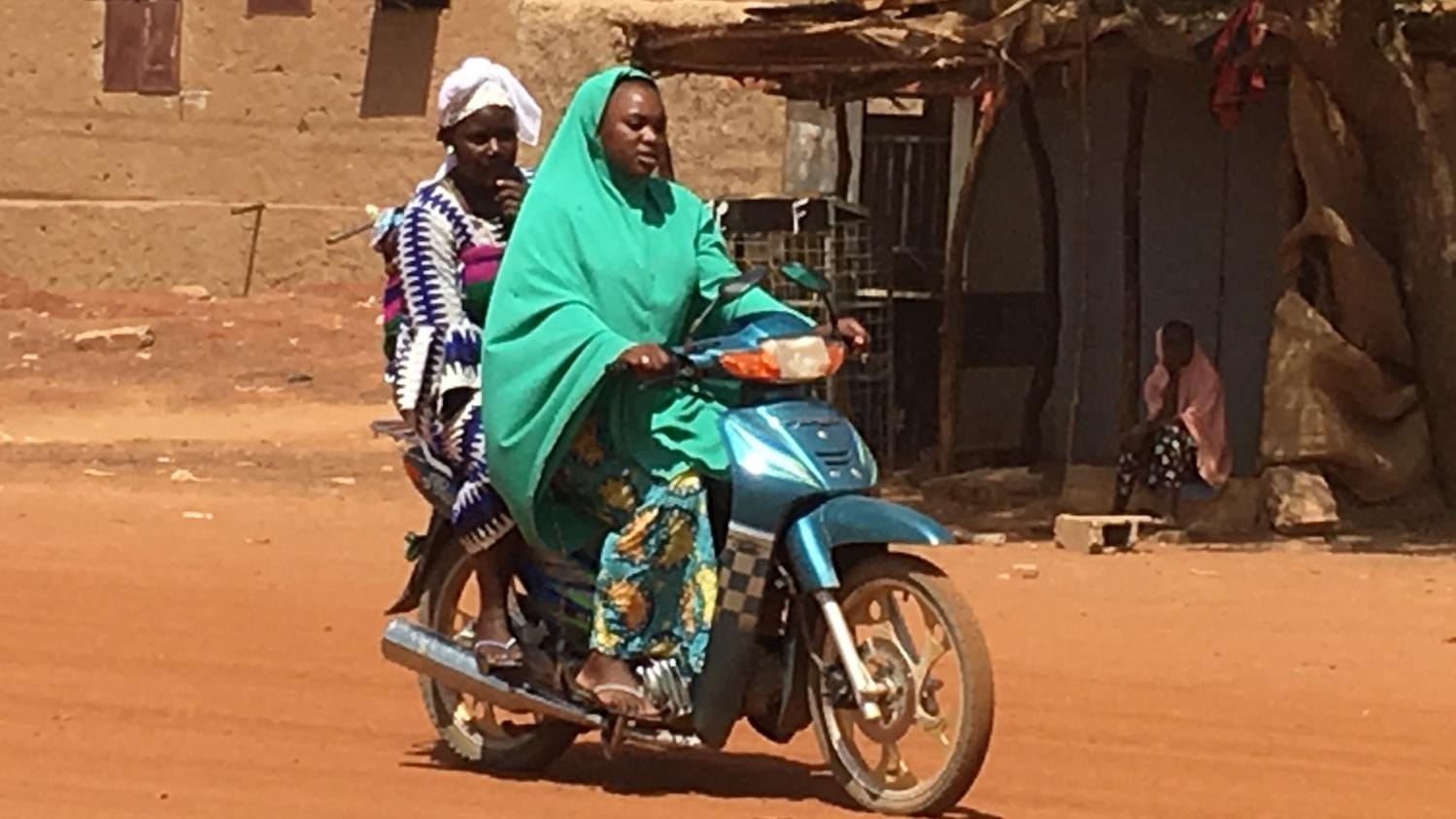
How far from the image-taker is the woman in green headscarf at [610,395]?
6.43 m

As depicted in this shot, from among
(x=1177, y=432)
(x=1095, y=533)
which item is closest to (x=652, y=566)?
(x=1095, y=533)

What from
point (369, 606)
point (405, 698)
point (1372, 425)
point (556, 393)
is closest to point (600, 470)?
point (556, 393)

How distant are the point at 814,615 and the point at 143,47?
822 inches

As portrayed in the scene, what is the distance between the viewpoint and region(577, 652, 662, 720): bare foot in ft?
21.2

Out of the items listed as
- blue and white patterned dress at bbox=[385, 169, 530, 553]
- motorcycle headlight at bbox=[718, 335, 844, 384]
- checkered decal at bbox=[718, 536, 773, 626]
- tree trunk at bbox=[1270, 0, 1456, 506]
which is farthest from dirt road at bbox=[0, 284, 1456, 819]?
tree trunk at bbox=[1270, 0, 1456, 506]

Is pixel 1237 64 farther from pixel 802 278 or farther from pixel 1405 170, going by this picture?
pixel 802 278

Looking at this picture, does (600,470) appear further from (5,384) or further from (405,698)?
(5,384)

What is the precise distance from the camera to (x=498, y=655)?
22.2 ft

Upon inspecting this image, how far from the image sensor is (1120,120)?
16281 millimetres

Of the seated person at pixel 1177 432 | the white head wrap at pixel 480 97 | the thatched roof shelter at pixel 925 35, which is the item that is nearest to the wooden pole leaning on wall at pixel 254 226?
the thatched roof shelter at pixel 925 35

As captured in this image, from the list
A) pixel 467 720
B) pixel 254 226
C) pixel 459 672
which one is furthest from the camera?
A: pixel 254 226

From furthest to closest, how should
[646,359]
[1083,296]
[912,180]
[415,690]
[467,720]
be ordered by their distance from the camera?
[912,180], [1083,296], [415,690], [467,720], [646,359]

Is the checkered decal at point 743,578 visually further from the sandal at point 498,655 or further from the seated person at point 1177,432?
the seated person at point 1177,432

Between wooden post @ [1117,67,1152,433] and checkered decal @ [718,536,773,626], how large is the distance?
8.82 metres
